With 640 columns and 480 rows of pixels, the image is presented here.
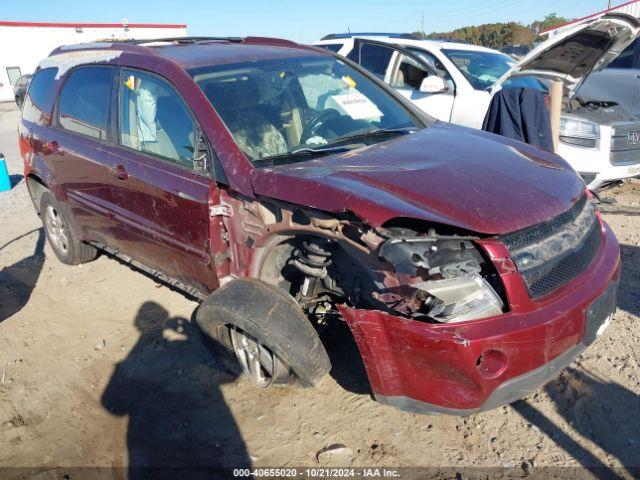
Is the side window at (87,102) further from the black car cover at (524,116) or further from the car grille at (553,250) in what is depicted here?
the black car cover at (524,116)

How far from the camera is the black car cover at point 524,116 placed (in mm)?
5047

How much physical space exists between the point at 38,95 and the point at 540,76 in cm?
496

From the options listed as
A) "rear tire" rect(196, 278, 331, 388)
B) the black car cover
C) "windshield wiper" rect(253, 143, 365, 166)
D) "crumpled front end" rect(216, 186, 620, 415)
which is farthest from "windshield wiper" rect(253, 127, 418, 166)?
the black car cover

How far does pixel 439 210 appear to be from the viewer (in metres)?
2.41

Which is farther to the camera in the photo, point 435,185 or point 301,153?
point 301,153

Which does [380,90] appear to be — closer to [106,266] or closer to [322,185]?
[322,185]

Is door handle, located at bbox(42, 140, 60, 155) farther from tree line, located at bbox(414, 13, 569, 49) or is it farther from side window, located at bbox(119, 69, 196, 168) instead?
tree line, located at bbox(414, 13, 569, 49)

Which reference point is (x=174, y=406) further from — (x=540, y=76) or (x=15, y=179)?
(x=15, y=179)

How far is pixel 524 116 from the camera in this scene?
5062mm

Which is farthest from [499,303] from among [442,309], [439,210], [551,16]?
[551,16]

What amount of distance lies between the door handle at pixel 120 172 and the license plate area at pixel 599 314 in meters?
2.85

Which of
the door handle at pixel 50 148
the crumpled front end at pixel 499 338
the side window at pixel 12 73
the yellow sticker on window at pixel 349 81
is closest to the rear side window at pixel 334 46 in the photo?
the yellow sticker on window at pixel 349 81

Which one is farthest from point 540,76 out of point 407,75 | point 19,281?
point 19,281

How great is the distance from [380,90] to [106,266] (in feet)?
10.1
